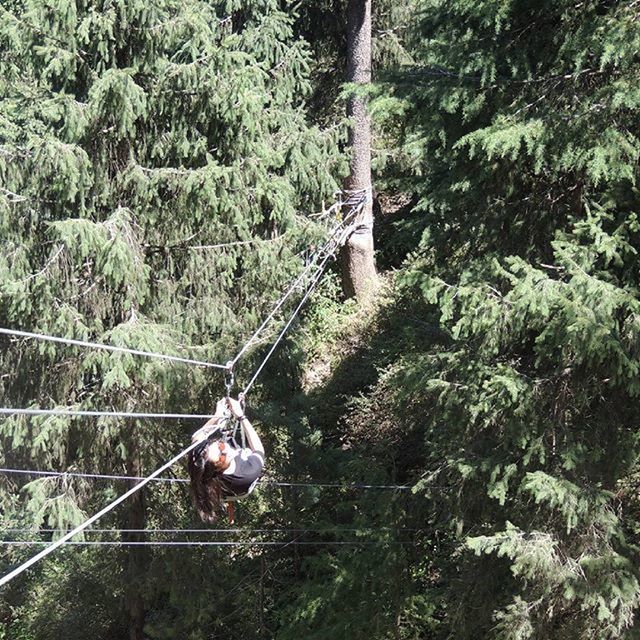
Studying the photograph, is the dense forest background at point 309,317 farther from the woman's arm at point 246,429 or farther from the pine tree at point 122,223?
the woman's arm at point 246,429

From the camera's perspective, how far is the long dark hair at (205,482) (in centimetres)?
614

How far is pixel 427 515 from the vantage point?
9922 millimetres

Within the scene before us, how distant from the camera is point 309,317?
49.0ft

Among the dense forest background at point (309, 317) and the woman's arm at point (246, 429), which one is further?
the dense forest background at point (309, 317)

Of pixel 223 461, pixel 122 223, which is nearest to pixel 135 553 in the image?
pixel 122 223

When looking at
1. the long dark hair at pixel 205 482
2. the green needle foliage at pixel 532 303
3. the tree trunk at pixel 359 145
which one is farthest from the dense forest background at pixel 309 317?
the long dark hair at pixel 205 482

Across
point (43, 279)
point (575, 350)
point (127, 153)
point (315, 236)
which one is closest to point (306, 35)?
point (315, 236)

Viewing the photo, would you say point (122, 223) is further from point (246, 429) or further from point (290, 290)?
point (246, 429)

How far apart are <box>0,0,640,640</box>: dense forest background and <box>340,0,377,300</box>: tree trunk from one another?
1142mm

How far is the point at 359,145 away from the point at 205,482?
9802mm

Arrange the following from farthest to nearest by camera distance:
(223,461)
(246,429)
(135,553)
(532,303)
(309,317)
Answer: (309,317) < (135,553) < (532,303) < (246,429) < (223,461)

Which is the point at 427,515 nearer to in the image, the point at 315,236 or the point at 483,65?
the point at 315,236

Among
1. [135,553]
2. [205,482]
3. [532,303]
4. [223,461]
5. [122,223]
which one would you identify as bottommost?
[135,553]

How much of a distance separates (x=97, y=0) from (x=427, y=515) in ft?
23.0
